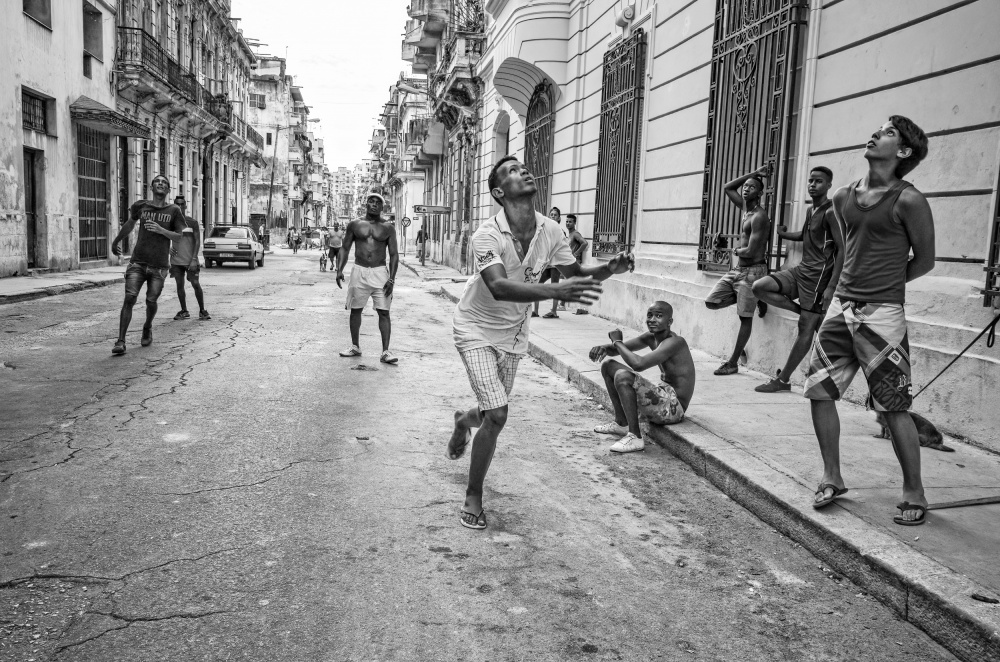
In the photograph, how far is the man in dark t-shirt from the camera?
856 cm

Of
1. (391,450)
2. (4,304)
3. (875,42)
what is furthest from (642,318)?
(4,304)

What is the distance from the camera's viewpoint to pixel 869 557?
11.4 ft

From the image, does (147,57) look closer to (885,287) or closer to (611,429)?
(611,429)

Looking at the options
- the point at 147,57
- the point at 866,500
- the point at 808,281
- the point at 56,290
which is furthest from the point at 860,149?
the point at 147,57

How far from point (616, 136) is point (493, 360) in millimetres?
9396

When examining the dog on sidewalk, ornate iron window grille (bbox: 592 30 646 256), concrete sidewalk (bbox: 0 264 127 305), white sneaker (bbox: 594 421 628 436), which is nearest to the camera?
the dog on sidewalk

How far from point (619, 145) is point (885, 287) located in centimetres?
909

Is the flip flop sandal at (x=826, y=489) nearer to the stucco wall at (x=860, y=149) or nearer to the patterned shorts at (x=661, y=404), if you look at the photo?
the patterned shorts at (x=661, y=404)

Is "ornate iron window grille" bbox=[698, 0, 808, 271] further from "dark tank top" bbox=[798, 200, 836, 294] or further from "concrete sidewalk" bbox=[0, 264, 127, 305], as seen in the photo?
"concrete sidewalk" bbox=[0, 264, 127, 305]

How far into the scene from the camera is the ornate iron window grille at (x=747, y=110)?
7.91 meters

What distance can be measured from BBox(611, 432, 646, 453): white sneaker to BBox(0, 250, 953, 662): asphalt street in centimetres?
11

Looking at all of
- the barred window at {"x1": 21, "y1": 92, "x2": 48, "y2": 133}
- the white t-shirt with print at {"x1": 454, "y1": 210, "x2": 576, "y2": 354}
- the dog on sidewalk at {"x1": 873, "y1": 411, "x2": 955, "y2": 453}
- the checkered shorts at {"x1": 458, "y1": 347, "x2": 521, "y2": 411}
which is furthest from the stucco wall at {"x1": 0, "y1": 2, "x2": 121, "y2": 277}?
the dog on sidewalk at {"x1": 873, "y1": 411, "x2": 955, "y2": 453}

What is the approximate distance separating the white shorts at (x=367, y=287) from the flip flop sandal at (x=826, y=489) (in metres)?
5.56

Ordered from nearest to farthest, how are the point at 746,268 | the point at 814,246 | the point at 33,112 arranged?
1. the point at 814,246
2. the point at 746,268
3. the point at 33,112
